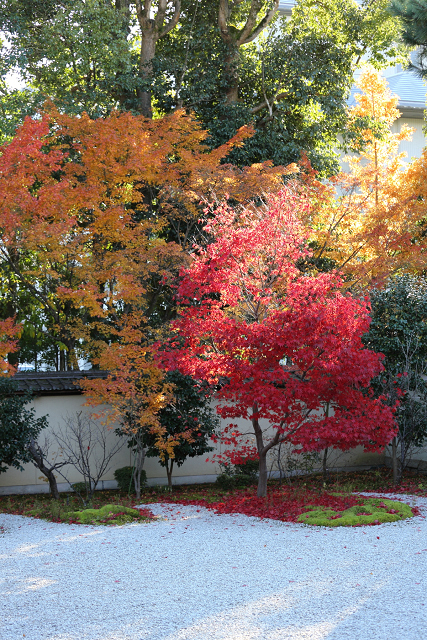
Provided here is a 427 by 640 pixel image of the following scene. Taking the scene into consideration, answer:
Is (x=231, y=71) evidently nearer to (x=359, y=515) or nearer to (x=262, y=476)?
(x=262, y=476)

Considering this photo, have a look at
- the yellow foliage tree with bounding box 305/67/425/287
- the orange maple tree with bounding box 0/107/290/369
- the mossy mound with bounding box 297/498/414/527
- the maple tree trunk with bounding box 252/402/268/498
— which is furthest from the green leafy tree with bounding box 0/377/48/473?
the yellow foliage tree with bounding box 305/67/425/287

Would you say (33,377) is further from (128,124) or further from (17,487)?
(128,124)

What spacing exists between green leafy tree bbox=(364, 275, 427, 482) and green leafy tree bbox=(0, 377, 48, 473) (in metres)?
6.39

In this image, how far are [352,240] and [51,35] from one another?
8760 mm

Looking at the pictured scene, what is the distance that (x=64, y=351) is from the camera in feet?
58.9

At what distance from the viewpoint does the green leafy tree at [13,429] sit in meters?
9.93

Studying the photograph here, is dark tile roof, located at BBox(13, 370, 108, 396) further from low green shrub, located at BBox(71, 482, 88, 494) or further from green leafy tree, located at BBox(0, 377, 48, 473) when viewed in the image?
low green shrub, located at BBox(71, 482, 88, 494)

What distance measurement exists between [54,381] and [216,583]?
776cm

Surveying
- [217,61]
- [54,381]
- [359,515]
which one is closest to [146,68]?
[217,61]

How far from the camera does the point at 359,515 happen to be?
867 cm

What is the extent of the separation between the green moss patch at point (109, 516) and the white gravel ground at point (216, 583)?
53 centimetres

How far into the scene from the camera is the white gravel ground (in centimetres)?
450

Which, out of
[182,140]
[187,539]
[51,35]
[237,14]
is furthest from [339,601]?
[237,14]

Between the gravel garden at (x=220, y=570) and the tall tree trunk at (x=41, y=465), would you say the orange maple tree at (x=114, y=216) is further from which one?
the gravel garden at (x=220, y=570)
